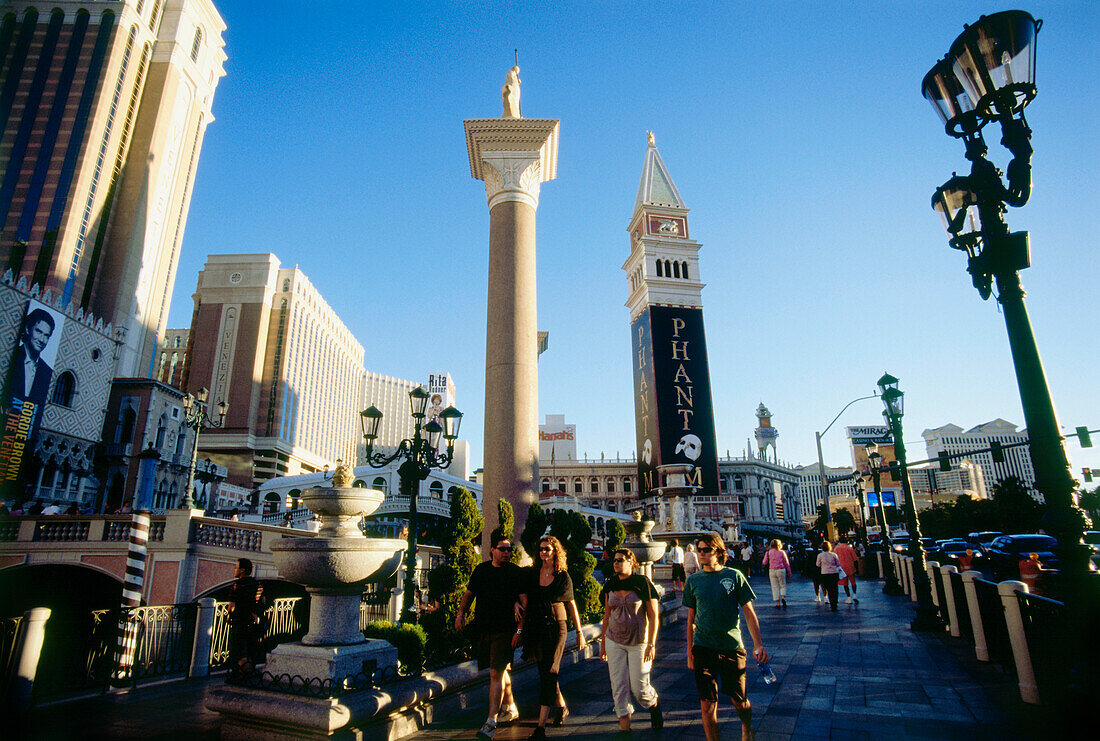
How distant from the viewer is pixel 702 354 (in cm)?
6291

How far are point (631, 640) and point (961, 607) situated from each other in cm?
781

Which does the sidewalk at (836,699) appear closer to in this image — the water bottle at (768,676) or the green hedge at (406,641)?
the water bottle at (768,676)

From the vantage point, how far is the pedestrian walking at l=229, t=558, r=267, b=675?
6133mm

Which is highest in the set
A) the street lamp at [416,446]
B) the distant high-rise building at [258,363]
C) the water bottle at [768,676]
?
the distant high-rise building at [258,363]

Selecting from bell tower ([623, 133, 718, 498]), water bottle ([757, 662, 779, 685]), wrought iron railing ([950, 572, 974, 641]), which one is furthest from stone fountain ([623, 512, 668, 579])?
bell tower ([623, 133, 718, 498])

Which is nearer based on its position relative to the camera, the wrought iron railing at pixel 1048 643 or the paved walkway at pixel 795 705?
the wrought iron railing at pixel 1048 643

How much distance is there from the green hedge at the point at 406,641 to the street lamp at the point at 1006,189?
592 cm

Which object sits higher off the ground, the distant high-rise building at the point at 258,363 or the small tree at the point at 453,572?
the distant high-rise building at the point at 258,363

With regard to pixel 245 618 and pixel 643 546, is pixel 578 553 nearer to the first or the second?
pixel 643 546

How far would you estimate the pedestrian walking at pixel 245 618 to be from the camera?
6.13 m

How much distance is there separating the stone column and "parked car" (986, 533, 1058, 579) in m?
11.8

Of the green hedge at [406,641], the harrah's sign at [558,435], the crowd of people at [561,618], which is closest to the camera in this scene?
the crowd of people at [561,618]

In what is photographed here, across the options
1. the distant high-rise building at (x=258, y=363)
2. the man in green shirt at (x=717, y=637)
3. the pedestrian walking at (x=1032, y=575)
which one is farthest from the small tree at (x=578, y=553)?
the distant high-rise building at (x=258, y=363)

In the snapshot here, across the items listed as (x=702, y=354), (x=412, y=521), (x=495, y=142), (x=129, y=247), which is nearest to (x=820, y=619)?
(x=412, y=521)
